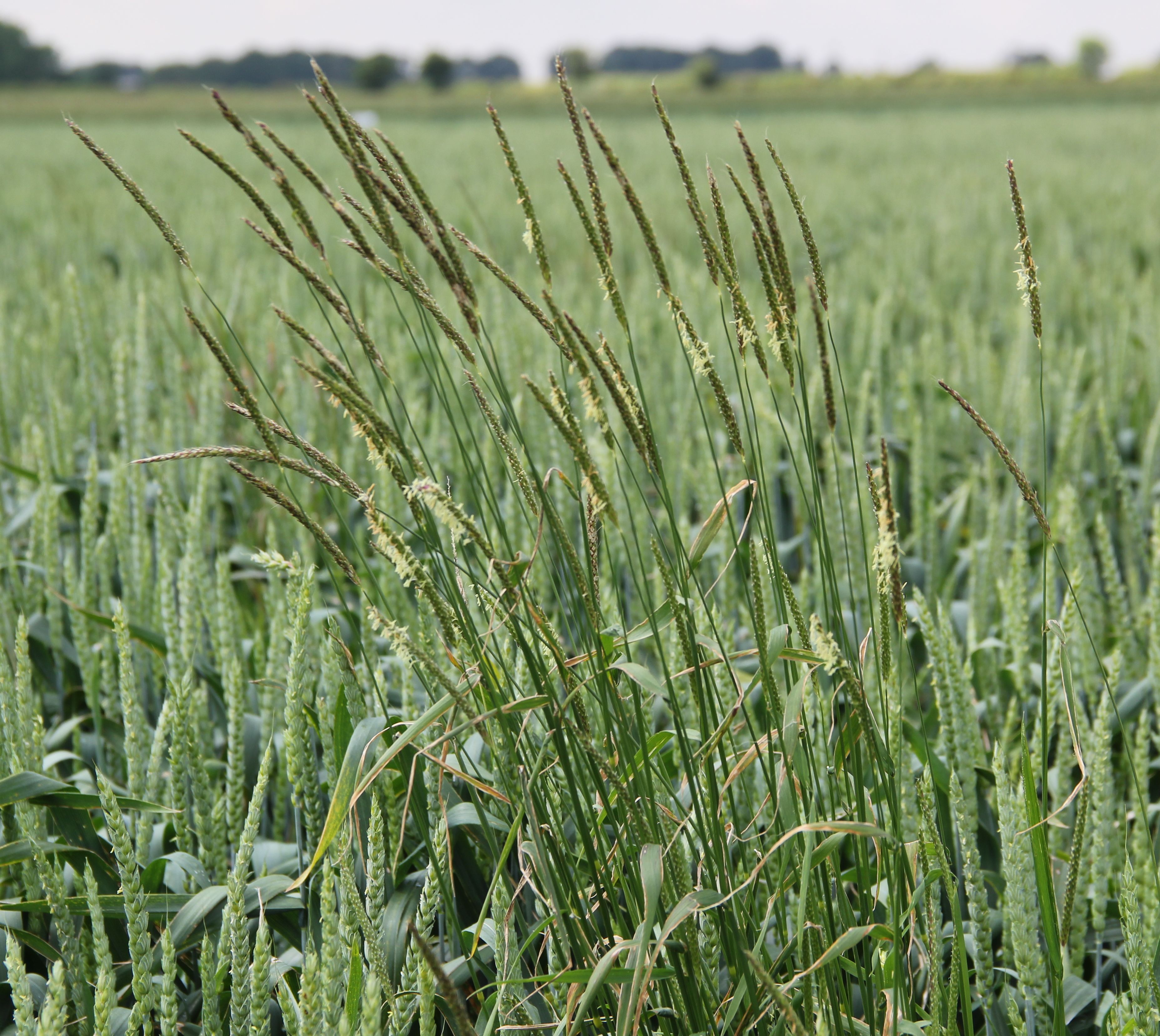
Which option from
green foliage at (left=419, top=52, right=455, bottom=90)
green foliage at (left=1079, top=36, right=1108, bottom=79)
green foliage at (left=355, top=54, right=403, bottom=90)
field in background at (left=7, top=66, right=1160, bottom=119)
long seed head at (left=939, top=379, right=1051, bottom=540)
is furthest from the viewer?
green foliage at (left=1079, top=36, right=1108, bottom=79)

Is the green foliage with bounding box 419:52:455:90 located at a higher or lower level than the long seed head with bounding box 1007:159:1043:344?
higher

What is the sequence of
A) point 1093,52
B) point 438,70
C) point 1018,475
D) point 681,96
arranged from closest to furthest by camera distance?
point 1018,475
point 681,96
point 438,70
point 1093,52

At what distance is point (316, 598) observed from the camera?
1429 mm

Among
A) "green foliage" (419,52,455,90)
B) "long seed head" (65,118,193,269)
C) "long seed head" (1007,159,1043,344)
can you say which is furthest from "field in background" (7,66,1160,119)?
"long seed head" (1007,159,1043,344)

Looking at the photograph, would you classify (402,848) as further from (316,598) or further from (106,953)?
(316,598)

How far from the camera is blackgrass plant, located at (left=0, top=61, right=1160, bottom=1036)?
0.56 metres

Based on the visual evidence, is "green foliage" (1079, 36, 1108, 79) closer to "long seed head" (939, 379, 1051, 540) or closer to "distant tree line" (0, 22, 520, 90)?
"distant tree line" (0, 22, 520, 90)

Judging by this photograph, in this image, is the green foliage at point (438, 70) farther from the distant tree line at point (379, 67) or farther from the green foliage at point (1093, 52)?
the green foliage at point (1093, 52)

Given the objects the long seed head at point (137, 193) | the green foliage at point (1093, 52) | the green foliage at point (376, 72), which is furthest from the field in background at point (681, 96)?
the long seed head at point (137, 193)

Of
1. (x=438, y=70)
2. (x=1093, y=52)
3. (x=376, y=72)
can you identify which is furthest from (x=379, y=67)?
(x=1093, y=52)

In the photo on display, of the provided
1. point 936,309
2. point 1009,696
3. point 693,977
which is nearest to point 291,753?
point 693,977

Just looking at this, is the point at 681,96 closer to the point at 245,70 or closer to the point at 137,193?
the point at 137,193

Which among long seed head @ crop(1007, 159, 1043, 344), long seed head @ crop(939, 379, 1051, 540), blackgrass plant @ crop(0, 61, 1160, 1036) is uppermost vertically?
long seed head @ crop(1007, 159, 1043, 344)

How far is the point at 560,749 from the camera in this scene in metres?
0.58
